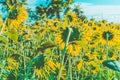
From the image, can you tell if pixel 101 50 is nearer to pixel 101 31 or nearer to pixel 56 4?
pixel 101 31

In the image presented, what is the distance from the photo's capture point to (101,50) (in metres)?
3.95

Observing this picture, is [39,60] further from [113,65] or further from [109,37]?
[109,37]

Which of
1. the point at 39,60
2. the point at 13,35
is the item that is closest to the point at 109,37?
the point at 39,60

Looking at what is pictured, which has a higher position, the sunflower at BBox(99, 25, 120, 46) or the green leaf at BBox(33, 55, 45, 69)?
the green leaf at BBox(33, 55, 45, 69)

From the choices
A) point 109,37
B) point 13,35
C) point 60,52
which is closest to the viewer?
point 13,35

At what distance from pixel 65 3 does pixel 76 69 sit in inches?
1111

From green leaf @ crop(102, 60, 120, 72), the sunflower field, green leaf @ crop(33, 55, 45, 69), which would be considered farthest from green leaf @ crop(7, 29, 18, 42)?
green leaf @ crop(102, 60, 120, 72)

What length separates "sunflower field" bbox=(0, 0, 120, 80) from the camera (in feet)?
4.66

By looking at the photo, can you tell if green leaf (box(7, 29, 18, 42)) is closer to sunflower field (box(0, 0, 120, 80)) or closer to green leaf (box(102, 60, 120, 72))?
sunflower field (box(0, 0, 120, 80))

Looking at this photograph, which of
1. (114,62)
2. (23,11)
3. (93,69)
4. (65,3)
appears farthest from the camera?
(65,3)

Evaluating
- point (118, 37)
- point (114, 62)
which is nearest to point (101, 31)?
point (118, 37)

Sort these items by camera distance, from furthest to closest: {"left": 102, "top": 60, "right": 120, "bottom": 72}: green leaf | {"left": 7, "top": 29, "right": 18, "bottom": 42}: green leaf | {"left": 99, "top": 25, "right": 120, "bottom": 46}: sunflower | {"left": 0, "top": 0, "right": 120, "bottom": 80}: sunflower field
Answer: {"left": 99, "top": 25, "right": 120, "bottom": 46}: sunflower, {"left": 0, "top": 0, "right": 120, "bottom": 80}: sunflower field, {"left": 7, "top": 29, "right": 18, "bottom": 42}: green leaf, {"left": 102, "top": 60, "right": 120, "bottom": 72}: green leaf

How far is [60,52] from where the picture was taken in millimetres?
2656

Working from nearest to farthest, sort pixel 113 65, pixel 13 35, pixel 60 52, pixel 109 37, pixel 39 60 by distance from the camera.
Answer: pixel 113 65
pixel 13 35
pixel 39 60
pixel 60 52
pixel 109 37
